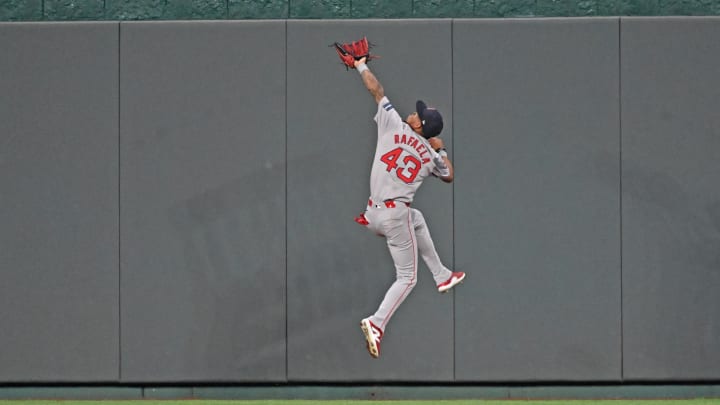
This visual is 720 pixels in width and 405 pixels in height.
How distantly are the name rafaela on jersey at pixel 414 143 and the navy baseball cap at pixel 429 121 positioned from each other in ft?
0.40

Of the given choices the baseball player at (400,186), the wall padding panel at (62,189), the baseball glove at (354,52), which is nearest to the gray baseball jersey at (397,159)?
the baseball player at (400,186)

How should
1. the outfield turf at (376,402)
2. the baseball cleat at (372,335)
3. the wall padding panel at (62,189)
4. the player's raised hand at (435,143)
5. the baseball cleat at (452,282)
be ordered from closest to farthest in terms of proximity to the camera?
the baseball cleat at (372,335)
the player's raised hand at (435,143)
the baseball cleat at (452,282)
the outfield turf at (376,402)
the wall padding panel at (62,189)

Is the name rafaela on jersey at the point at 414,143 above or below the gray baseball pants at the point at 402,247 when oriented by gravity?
above

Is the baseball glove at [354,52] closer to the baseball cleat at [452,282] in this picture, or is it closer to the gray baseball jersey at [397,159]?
the gray baseball jersey at [397,159]

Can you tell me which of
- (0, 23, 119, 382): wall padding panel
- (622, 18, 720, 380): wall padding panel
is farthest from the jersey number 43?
(0, 23, 119, 382): wall padding panel

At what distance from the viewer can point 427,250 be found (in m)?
10.2

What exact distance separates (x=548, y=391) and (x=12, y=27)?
241 inches

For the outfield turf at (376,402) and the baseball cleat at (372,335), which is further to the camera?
the outfield turf at (376,402)

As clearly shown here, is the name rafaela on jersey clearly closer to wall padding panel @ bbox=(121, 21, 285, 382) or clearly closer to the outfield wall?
the outfield wall

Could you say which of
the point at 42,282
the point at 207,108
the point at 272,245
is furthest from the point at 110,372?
the point at 207,108

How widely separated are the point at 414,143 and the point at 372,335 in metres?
1.73

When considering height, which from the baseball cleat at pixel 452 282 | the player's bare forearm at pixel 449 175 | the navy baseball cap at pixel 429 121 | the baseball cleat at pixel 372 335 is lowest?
the baseball cleat at pixel 372 335

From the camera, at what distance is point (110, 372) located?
10812 mm

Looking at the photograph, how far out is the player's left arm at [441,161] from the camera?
33.2 ft
